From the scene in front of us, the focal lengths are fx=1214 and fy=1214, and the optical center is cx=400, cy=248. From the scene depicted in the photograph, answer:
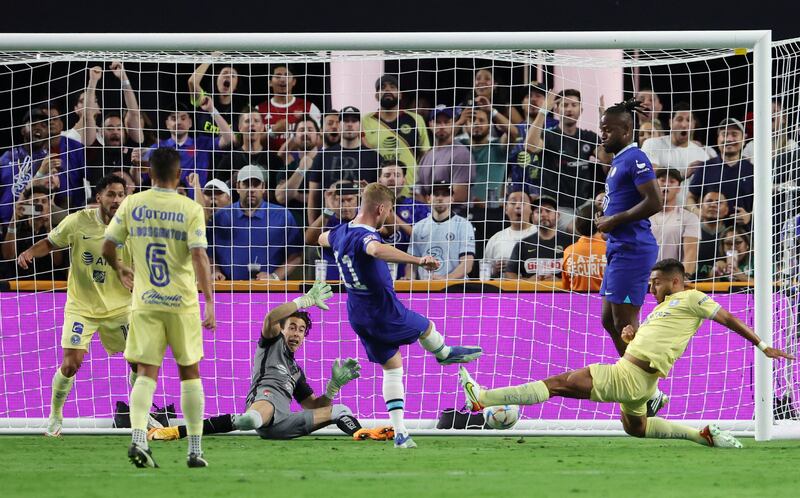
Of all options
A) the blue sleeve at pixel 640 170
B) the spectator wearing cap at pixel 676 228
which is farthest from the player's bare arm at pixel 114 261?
the spectator wearing cap at pixel 676 228

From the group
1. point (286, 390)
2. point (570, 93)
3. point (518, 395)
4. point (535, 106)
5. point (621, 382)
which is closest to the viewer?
point (621, 382)

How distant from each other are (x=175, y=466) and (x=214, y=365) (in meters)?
2.84

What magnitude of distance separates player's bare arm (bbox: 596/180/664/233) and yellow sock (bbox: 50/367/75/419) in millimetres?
3996

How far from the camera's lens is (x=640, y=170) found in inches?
314

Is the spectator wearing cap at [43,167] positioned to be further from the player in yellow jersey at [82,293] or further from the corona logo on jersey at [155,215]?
the corona logo on jersey at [155,215]

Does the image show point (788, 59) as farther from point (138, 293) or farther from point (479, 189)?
point (138, 293)

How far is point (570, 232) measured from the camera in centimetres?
998

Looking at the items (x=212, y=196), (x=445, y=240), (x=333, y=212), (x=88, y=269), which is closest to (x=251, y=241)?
(x=212, y=196)

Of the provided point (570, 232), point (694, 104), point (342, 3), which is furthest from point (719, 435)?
point (342, 3)

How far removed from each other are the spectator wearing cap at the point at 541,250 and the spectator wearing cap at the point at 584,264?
0.15 meters

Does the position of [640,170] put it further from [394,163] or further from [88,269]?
[88,269]

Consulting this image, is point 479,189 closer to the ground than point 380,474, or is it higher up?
higher up

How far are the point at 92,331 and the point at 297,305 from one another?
160cm

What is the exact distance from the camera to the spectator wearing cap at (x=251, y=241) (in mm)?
9836
